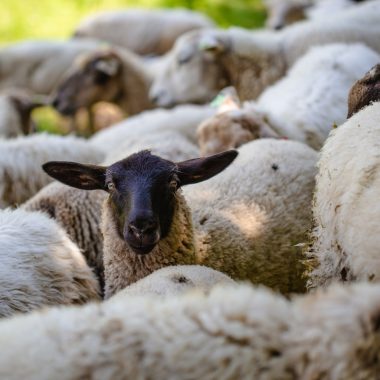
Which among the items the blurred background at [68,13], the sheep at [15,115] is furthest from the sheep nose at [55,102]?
the blurred background at [68,13]

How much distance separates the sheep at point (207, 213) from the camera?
3385mm

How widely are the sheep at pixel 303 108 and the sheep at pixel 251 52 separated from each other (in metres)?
0.91

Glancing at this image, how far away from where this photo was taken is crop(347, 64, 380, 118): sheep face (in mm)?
3535

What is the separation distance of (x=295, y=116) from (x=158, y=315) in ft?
11.0

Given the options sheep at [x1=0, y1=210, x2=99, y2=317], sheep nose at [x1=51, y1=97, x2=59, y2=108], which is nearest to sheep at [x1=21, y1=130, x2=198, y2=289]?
sheep at [x1=0, y1=210, x2=99, y2=317]

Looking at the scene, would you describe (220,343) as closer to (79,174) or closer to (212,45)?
(79,174)

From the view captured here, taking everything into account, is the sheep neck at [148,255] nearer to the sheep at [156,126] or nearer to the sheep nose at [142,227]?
the sheep nose at [142,227]

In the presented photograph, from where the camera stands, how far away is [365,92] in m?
3.59

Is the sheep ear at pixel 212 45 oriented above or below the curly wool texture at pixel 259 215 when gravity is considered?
above

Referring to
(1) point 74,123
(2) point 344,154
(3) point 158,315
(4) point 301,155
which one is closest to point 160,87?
(1) point 74,123

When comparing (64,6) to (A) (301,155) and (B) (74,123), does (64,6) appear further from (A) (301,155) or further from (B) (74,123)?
(A) (301,155)

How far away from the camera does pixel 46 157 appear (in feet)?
16.3

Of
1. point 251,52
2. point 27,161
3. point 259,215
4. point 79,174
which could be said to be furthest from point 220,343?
point 251,52

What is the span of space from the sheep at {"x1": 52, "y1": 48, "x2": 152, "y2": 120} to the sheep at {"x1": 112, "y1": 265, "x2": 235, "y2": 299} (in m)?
5.19
